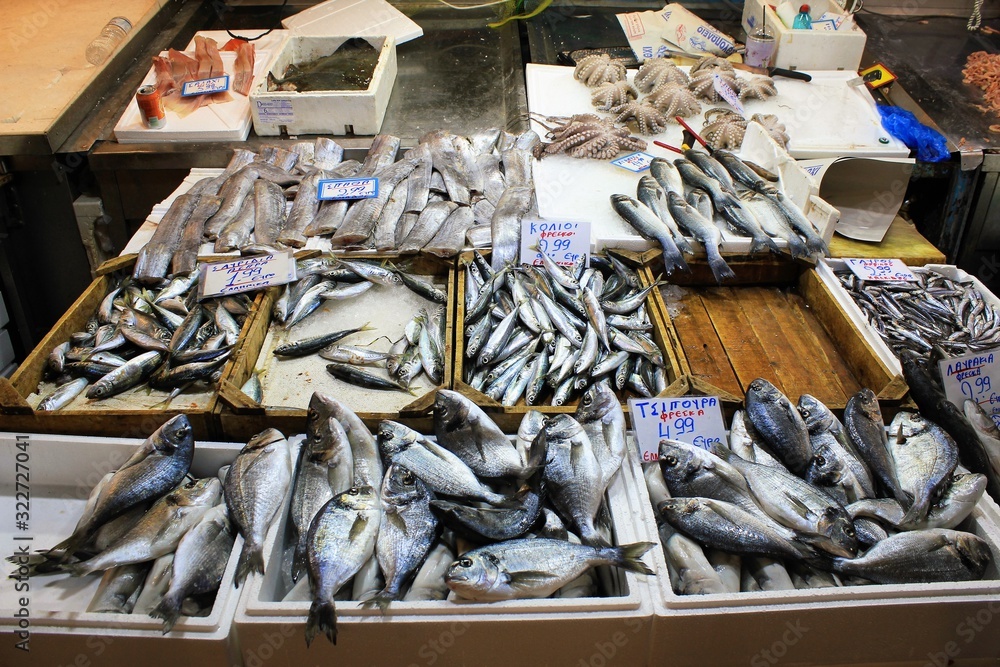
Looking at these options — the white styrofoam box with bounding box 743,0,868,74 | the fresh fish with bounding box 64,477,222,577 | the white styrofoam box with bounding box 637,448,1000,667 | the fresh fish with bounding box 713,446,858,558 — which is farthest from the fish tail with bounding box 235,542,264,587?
the white styrofoam box with bounding box 743,0,868,74

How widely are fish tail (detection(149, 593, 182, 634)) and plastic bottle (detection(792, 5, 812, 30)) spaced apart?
20.0 ft

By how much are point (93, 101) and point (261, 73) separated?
1217 mm

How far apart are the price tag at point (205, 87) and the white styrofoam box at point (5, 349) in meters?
2.12

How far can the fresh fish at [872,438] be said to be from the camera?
2510 mm

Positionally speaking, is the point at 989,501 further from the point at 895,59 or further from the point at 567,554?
the point at 895,59

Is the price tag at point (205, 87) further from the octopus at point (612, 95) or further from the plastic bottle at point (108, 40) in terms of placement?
the octopus at point (612, 95)

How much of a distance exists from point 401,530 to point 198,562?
2.10ft

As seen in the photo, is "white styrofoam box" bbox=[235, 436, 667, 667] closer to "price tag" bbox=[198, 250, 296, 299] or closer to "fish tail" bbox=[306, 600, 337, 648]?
"fish tail" bbox=[306, 600, 337, 648]

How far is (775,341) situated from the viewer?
3438 mm

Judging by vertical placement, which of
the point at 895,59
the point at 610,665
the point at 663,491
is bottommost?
the point at 610,665

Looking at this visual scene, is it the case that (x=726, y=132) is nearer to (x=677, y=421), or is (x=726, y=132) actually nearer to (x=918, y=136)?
(x=918, y=136)

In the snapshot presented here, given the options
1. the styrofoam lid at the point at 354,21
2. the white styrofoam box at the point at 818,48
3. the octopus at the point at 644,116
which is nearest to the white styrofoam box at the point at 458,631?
the octopus at the point at 644,116

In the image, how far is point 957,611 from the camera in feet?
6.89

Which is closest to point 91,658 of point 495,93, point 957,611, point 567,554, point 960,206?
point 567,554
